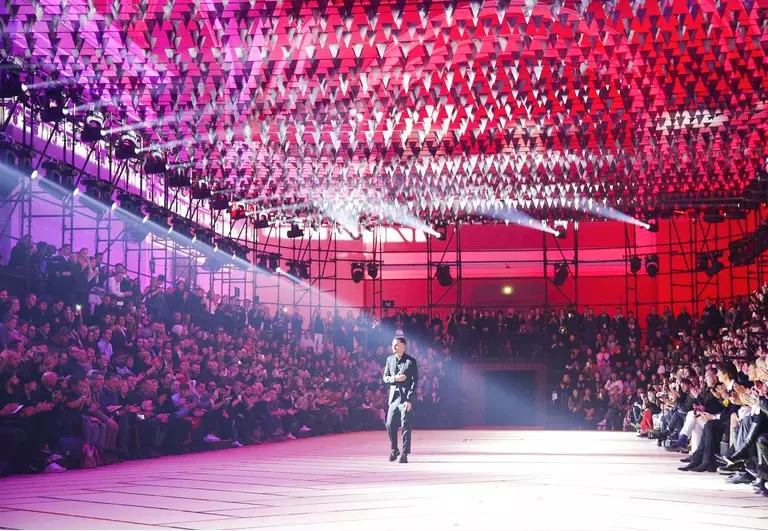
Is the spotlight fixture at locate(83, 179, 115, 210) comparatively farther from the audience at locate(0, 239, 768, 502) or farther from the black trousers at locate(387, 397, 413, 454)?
the black trousers at locate(387, 397, 413, 454)

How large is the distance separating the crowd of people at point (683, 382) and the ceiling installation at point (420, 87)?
11.7ft

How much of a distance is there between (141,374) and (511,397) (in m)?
16.5

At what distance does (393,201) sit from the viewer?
2325 centimetres

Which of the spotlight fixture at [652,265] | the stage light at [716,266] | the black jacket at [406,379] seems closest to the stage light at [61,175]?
the black jacket at [406,379]

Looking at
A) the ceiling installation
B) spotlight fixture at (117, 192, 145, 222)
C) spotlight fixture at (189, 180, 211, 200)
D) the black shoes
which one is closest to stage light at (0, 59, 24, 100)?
the ceiling installation

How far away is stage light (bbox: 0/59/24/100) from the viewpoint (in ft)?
40.0

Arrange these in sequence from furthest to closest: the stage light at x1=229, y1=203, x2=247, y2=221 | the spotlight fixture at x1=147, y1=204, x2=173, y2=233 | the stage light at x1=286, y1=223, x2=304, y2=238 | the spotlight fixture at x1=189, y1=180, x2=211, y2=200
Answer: the stage light at x1=286, y1=223, x2=304, y2=238, the stage light at x1=229, y1=203, x2=247, y2=221, the spotlight fixture at x1=189, y1=180, x2=211, y2=200, the spotlight fixture at x1=147, y1=204, x2=173, y2=233

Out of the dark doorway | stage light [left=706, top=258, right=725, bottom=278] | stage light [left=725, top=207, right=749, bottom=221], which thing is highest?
stage light [left=725, top=207, right=749, bottom=221]

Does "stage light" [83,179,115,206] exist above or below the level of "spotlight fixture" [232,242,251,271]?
above

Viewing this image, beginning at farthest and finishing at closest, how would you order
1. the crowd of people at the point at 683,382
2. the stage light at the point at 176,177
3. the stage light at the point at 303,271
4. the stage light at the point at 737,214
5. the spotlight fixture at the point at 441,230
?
1. the spotlight fixture at the point at 441,230
2. the stage light at the point at 303,271
3. the stage light at the point at 737,214
4. the stage light at the point at 176,177
5. the crowd of people at the point at 683,382

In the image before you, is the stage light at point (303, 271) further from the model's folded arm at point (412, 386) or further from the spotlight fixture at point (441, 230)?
the model's folded arm at point (412, 386)

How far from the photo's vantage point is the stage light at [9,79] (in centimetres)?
1219

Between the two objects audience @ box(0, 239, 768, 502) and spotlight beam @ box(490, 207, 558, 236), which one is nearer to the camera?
audience @ box(0, 239, 768, 502)

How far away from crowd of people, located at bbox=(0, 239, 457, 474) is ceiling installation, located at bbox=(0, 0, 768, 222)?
2.75m
